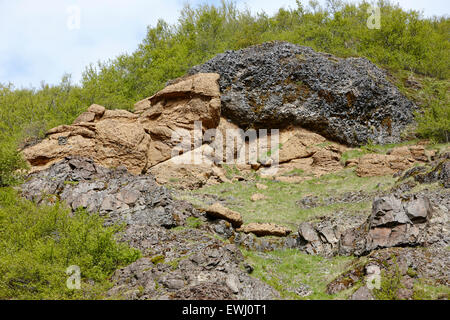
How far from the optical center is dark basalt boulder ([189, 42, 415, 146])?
32.5m

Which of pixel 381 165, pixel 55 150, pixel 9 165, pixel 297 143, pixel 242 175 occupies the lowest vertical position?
pixel 242 175

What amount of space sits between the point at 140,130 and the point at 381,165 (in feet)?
59.5

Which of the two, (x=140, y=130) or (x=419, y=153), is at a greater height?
(x=140, y=130)

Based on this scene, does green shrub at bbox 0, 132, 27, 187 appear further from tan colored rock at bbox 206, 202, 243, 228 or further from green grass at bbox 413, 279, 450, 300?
green grass at bbox 413, 279, 450, 300

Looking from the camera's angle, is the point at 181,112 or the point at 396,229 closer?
the point at 396,229

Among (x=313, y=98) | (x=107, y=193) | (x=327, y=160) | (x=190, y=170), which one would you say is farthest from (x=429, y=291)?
(x=313, y=98)

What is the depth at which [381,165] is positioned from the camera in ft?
87.4

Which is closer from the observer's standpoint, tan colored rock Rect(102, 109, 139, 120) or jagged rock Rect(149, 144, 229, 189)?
jagged rock Rect(149, 144, 229, 189)

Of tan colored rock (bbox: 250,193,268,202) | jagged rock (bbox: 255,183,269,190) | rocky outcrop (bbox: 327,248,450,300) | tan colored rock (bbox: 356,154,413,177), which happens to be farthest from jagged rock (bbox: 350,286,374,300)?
tan colored rock (bbox: 356,154,413,177)

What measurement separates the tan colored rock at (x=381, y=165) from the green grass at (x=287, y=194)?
0.70 m

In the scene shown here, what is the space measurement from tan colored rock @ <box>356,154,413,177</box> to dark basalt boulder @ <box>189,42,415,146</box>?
5.32 m

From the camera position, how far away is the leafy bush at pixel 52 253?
12.1 metres

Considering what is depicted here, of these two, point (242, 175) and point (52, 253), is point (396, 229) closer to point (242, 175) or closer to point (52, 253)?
point (52, 253)

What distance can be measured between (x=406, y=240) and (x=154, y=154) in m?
19.7
